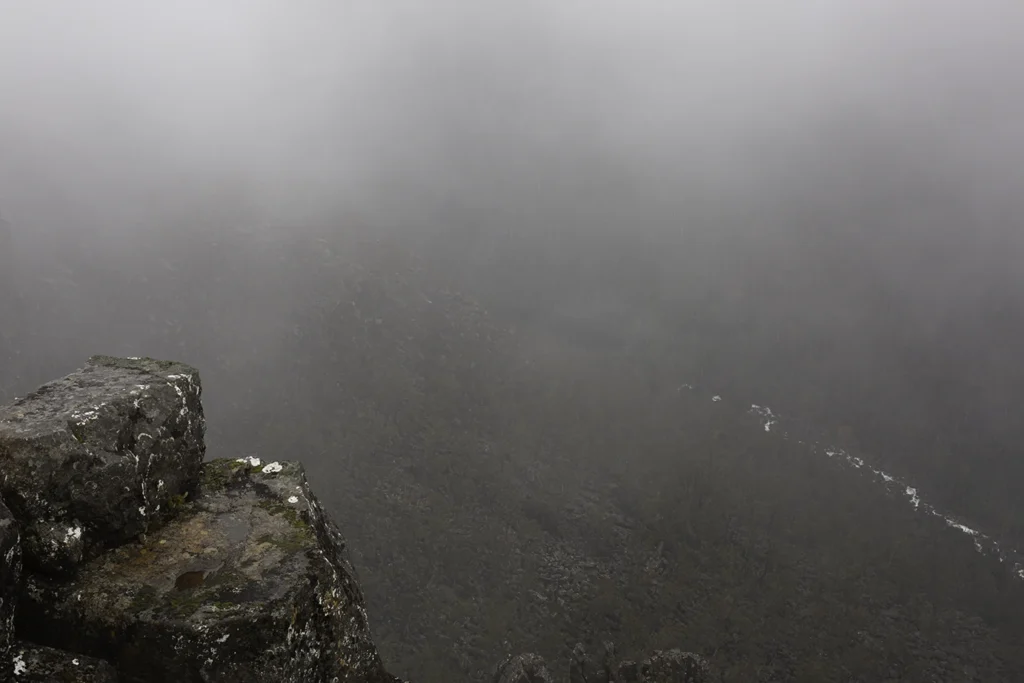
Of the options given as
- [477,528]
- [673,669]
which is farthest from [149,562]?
[477,528]

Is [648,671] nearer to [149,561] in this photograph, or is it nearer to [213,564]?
[213,564]

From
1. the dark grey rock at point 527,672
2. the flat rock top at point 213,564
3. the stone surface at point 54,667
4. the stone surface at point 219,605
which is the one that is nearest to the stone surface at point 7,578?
the stone surface at point 54,667

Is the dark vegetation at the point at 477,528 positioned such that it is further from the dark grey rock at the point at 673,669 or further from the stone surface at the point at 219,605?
the stone surface at the point at 219,605

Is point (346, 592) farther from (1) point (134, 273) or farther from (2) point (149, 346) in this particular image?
(1) point (134, 273)

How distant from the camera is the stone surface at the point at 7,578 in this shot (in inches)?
331

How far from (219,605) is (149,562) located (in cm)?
162

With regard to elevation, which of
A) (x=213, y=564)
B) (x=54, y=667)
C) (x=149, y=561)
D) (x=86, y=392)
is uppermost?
(x=86, y=392)

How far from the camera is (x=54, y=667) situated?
348 inches

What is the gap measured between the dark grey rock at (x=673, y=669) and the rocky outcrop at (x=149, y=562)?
161 ft

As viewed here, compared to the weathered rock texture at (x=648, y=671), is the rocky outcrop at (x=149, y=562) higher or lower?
higher

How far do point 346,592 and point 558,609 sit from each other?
468 ft

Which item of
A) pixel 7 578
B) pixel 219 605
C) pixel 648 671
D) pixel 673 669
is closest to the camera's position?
pixel 7 578

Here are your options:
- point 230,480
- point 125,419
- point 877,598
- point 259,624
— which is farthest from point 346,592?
point 877,598

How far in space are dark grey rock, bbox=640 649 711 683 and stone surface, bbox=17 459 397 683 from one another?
160ft
